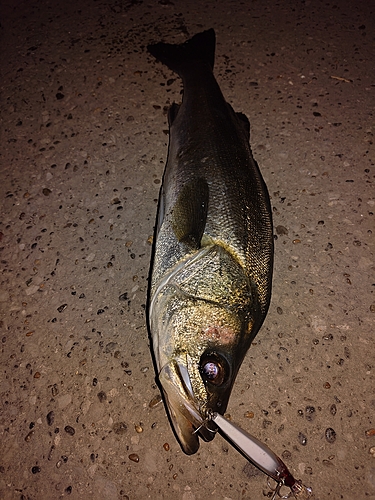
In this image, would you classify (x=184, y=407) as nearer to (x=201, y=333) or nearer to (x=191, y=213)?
(x=201, y=333)

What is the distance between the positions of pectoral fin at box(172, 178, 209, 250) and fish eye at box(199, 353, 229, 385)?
0.57m

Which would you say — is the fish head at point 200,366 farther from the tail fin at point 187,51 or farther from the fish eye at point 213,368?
the tail fin at point 187,51

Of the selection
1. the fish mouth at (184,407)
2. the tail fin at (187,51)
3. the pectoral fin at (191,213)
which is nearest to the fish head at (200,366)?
the fish mouth at (184,407)

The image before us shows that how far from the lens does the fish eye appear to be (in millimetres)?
1735

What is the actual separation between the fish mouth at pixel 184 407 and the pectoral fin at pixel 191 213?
0.63 m

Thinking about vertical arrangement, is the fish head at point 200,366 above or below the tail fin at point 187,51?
below

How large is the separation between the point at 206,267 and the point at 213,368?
497mm

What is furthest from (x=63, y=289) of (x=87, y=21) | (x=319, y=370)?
(x=87, y=21)

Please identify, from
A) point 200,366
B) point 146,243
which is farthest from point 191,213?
point 200,366

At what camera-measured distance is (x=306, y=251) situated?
2.59m

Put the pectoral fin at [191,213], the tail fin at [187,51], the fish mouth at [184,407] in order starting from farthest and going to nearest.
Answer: the tail fin at [187,51] < the pectoral fin at [191,213] < the fish mouth at [184,407]

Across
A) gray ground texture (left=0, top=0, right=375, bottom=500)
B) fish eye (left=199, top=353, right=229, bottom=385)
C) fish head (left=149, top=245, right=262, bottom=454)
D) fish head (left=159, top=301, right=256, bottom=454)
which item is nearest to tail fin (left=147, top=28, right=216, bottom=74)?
gray ground texture (left=0, top=0, right=375, bottom=500)

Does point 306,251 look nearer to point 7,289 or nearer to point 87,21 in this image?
point 7,289

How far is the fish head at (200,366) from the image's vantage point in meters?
1.72
